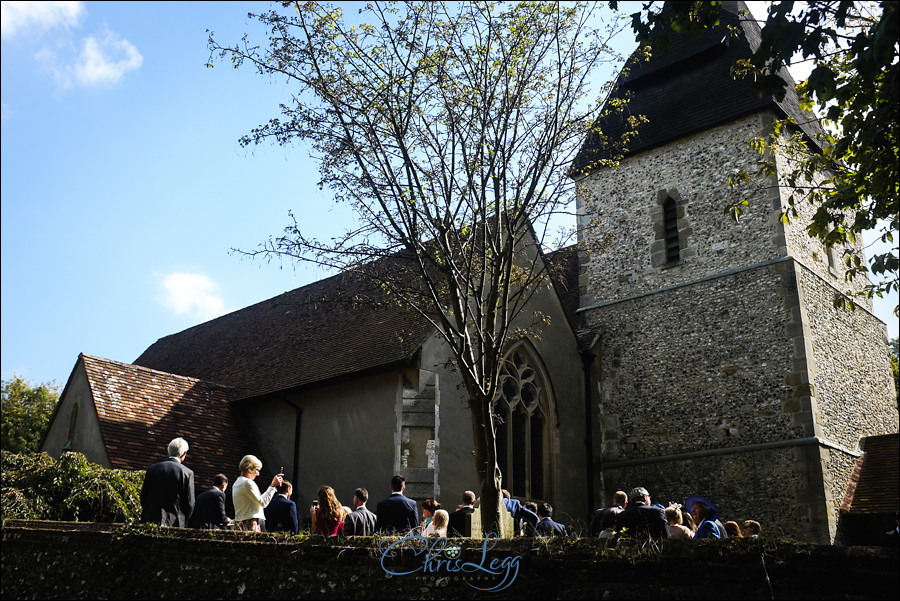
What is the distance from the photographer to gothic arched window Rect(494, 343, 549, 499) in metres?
15.8

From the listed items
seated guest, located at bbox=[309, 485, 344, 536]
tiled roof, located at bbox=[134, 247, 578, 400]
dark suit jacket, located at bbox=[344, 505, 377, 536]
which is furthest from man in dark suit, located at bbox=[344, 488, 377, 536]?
tiled roof, located at bbox=[134, 247, 578, 400]

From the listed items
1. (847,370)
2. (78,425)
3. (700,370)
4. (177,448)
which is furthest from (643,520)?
(78,425)

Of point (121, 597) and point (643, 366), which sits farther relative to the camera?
point (643, 366)

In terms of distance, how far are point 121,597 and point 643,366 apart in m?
12.7

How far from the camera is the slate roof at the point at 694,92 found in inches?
709

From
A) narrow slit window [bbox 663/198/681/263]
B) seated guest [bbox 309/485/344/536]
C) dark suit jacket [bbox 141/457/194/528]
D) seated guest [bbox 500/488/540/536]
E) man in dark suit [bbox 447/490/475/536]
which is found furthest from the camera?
narrow slit window [bbox 663/198/681/263]

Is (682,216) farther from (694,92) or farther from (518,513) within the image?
(518,513)

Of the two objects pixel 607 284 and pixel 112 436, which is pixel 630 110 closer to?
pixel 607 284

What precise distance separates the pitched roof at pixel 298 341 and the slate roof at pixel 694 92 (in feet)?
20.0

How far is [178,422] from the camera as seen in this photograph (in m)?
16.3

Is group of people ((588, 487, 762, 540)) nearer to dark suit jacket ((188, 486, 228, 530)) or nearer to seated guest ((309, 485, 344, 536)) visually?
seated guest ((309, 485, 344, 536))

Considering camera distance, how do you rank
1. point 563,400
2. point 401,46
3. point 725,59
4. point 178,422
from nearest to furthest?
point 401,46, point 178,422, point 563,400, point 725,59

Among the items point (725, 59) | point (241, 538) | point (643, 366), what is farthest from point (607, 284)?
point (241, 538)

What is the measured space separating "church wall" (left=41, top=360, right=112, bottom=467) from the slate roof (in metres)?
11.6
